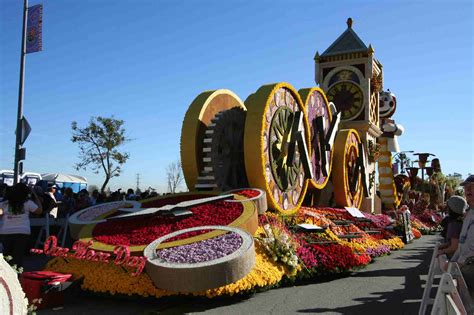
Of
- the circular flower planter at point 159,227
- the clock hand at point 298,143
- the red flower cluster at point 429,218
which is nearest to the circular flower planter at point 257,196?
the circular flower planter at point 159,227

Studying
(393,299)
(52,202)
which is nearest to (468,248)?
(393,299)

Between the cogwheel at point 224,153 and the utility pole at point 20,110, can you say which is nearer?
the cogwheel at point 224,153

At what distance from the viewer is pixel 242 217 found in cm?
898

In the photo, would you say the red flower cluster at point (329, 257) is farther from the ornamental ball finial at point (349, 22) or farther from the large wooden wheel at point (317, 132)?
the ornamental ball finial at point (349, 22)

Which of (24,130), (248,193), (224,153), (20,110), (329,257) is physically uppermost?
(20,110)

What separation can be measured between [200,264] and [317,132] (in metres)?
9.74

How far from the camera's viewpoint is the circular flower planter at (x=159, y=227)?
791 centimetres

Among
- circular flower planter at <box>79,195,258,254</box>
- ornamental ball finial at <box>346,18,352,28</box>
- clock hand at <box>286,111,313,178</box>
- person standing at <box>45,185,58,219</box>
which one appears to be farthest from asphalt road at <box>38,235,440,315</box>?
ornamental ball finial at <box>346,18,352,28</box>

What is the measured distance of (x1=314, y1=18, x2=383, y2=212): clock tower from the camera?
21.1m

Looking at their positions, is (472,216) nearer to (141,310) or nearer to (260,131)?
(141,310)

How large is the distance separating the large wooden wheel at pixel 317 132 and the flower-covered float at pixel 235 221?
34 millimetres

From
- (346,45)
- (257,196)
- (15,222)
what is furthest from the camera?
(346,45)

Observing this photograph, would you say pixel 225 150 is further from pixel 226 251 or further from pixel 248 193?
pixel 226 251

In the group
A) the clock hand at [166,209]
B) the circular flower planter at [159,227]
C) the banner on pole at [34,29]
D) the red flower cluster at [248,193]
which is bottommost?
the circular flower planter at [159,227]
